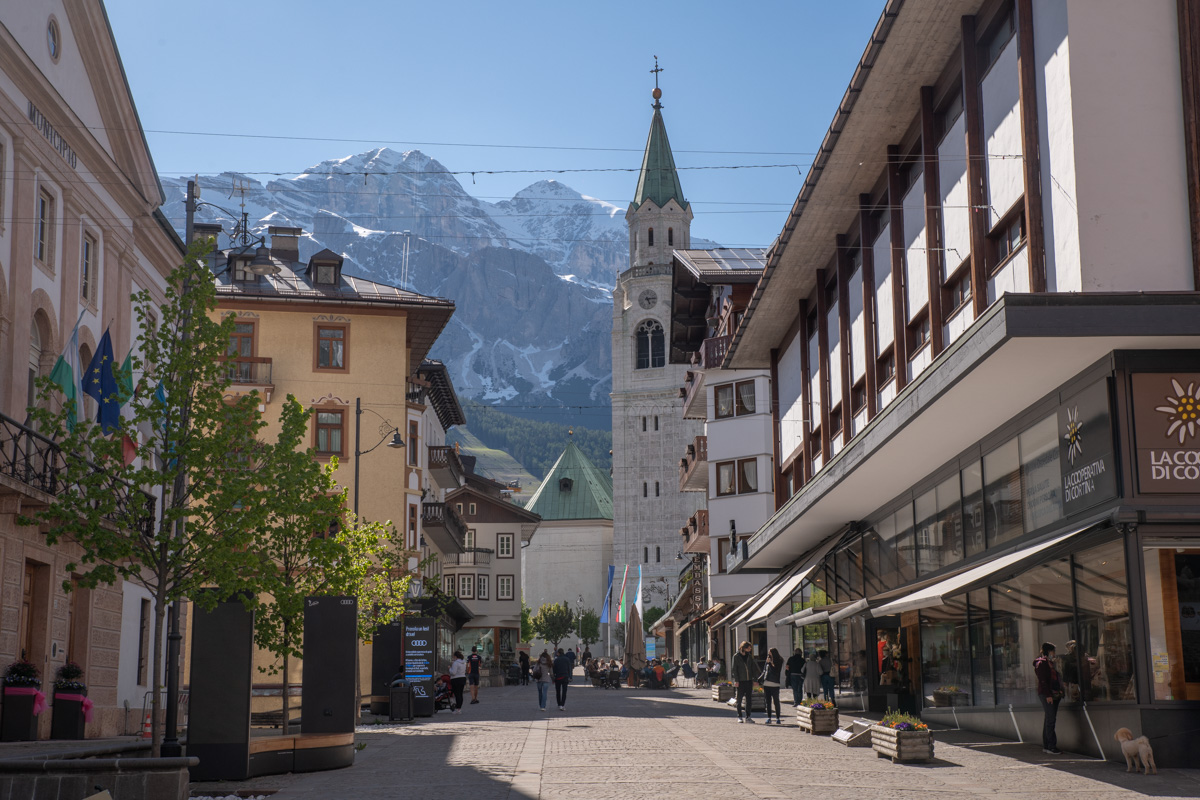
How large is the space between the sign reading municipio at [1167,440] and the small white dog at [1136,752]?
105 inches

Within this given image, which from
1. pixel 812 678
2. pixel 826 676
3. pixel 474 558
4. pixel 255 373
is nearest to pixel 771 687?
pixel 812 678

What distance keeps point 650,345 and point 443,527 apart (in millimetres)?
63042

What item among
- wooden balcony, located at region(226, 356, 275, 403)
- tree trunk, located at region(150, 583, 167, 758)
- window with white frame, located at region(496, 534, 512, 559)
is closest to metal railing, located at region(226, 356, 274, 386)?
wooden balcony, located at region(226, 356, 275, 403)

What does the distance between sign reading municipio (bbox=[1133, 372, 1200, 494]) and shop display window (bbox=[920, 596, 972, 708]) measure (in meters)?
6.54

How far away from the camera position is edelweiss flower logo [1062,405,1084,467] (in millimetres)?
15867

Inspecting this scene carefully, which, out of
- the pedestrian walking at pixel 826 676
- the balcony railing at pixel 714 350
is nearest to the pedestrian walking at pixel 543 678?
the pedestrian walking at pixel 826 676

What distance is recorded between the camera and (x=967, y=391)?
1708 cm

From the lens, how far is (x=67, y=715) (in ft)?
76.5

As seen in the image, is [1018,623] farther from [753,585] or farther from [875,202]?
[753,585]

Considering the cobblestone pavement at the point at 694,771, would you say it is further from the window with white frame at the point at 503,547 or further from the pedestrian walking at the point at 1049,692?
the window with white frame at the point at 503,547

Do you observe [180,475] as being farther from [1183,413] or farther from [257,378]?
[257,378]

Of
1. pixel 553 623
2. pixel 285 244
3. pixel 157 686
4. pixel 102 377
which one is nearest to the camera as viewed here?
pixel 157 686

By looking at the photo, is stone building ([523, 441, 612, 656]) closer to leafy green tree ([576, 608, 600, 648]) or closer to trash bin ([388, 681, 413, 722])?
leafy green tree ([576, 608, 600, 648])

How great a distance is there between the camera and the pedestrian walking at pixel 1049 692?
16.5m
